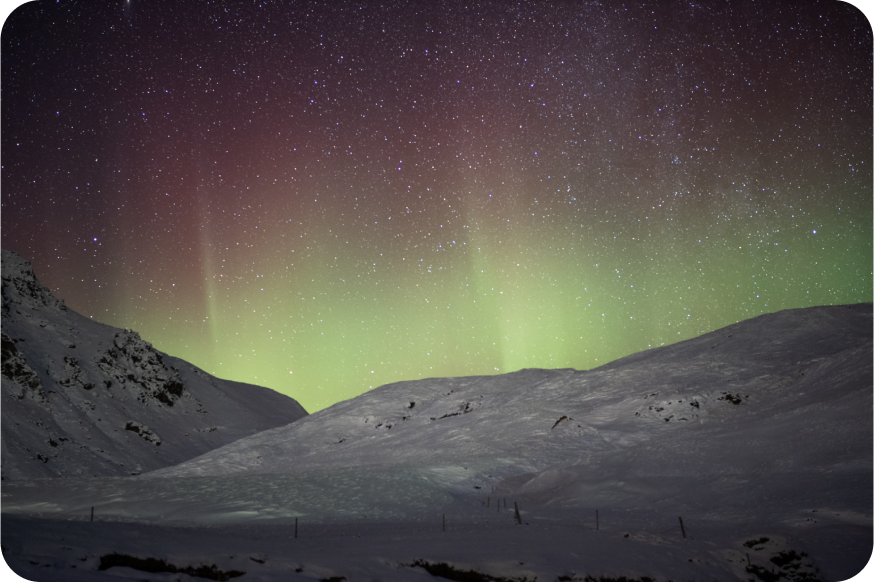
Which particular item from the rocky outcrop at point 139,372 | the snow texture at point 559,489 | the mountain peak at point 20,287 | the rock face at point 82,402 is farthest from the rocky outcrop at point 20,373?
the snow texture at point 559,489

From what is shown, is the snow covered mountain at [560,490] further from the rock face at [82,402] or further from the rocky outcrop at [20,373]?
the rocky outcrop at [20,373]

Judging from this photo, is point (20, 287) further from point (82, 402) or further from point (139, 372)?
point (82, 402)

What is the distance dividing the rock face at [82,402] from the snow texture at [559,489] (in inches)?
2335

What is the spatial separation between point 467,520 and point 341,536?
882 centimetres

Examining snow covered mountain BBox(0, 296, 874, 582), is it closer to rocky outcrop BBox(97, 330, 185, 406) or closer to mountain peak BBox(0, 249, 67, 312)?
rocky outcrop BBox(97, 330, 185, 406)

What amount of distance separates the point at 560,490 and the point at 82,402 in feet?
495

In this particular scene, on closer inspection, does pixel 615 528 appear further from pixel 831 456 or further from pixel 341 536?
pixel 831 456

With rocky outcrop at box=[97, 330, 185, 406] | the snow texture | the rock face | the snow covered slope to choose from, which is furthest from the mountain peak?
the snow texture

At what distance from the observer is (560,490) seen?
130 feet

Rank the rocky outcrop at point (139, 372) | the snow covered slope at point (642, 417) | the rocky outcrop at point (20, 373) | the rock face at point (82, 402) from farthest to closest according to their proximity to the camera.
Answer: the rocky outcrop at point (139, 372) < the rocky outcrop at point (20, 373) < the rock face at point (82, 402) < the snow covered slope at point (642, 417)

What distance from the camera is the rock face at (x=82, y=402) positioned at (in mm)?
115312

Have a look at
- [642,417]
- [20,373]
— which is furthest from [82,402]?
[642,417]

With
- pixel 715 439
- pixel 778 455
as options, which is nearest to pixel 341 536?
pixel 778 455

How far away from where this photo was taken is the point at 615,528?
1017 inches
